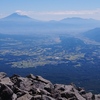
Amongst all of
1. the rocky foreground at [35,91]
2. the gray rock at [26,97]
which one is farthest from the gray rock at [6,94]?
the gray rock at [26,97]

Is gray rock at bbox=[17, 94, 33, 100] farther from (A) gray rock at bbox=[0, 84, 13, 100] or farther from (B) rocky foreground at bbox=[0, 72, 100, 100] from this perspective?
(A) gray rock at bbox=[0, 84, 13, 100]

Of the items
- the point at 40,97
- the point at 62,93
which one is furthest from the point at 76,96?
the point at 40,97

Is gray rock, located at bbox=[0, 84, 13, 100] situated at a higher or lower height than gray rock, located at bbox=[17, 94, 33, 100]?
higher

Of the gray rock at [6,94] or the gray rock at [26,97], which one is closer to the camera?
the gray rock at [26,97]

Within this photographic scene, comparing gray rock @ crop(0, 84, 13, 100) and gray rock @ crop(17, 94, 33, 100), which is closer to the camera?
gray rock @ crop(17, 94, 33, 100)

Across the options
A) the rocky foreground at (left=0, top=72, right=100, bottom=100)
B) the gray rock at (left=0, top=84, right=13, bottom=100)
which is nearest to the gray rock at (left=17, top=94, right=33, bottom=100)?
the rocky foreground at (left=0, top=72, right=100, bottom=100)

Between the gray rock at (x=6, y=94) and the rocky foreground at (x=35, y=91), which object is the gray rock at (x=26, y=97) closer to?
the rocky foreground at (x=35, y=91)

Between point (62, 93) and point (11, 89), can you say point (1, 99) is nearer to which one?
point (11, 89)

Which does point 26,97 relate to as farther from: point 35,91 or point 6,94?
point 35,91

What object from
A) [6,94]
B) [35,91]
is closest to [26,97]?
[6,94]

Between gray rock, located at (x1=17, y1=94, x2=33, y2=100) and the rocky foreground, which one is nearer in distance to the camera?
gray rock, located at (x1=17, y1=94, x2=33, y2=100)

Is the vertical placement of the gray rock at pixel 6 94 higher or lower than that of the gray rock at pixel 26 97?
higher
